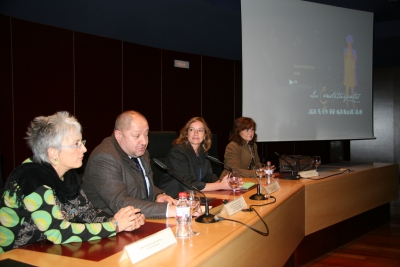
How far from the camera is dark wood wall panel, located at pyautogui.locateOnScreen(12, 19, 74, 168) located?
325cm

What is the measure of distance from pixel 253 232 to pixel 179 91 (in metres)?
3.36

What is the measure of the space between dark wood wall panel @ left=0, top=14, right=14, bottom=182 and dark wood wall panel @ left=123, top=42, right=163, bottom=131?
1279 mm

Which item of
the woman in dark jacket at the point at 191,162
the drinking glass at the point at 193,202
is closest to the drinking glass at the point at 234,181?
the woman in dark jacket at the point at 191,162

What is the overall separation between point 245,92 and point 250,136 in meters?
0.73

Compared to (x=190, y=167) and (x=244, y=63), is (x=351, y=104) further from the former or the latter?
(x=190, y=167)

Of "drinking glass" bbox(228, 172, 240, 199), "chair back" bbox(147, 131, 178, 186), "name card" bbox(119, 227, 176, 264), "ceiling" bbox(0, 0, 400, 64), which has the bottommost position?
"name card" bbox(119, 227, 176, 264)

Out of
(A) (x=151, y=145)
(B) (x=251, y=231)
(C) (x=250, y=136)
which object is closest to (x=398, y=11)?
(C) (x=250, y=136)

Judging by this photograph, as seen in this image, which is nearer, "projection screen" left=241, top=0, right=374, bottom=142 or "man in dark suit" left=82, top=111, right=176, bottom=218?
"man in dark suit" left=82, top=111, right=176, bottom=218

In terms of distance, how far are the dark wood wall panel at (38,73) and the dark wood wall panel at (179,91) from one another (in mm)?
1338

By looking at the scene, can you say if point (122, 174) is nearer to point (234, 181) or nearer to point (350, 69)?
point (234, 181)

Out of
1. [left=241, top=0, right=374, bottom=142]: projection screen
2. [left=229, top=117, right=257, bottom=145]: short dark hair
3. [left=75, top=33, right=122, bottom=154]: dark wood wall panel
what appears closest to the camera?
[left=229, top=117, right=257, bottom=145]: short dark hair

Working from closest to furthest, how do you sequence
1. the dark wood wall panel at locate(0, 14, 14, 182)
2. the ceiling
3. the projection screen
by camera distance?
the dark wood wall panel at locate(0, 14, 14, 182) < the ceiling < the projection screen

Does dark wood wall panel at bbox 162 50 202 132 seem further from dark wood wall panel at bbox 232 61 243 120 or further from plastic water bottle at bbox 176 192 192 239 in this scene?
plastic water bottle at bbox 176 192 192 239

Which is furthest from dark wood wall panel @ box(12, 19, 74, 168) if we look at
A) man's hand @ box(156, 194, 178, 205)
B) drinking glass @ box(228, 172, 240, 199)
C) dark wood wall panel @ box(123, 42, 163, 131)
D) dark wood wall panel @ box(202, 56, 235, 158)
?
dark wood wall panel @ box(202, 56, 235, 158)
